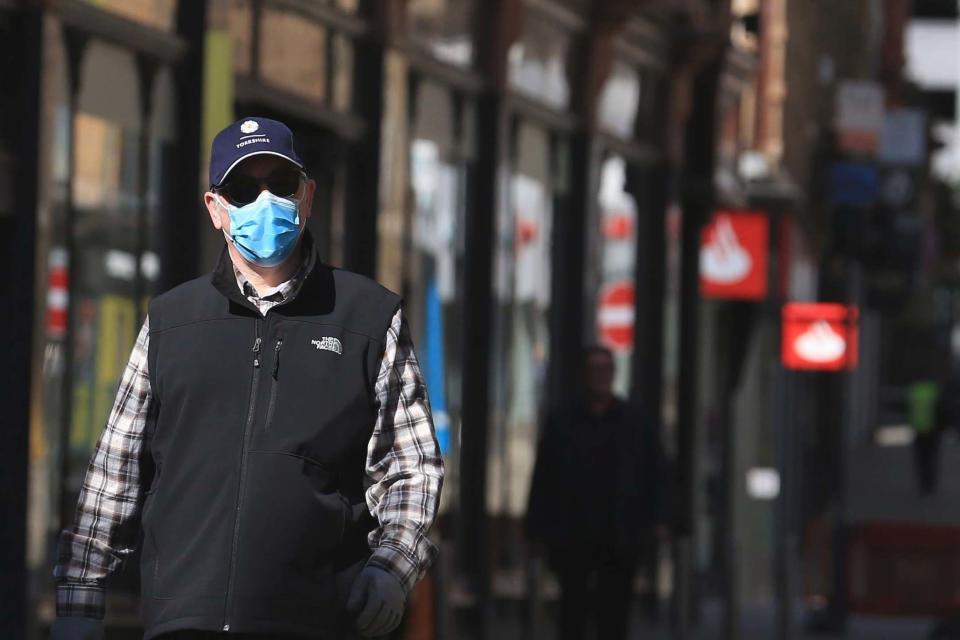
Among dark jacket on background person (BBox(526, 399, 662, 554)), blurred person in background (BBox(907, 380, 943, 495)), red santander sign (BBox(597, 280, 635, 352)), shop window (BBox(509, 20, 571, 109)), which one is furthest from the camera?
blurred person in background (BBox(907, 380, 943, 495))

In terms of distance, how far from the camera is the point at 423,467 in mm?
4562

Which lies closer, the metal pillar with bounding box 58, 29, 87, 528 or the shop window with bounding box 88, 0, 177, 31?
the metal pillar with bounding box 58, 29, 87, 528

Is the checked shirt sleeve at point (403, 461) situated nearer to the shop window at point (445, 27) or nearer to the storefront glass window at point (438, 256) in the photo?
the storefront glass window at point (438, 256)

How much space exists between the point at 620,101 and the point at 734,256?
11.8ft

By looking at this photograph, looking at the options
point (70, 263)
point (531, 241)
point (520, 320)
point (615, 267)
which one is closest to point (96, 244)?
point (70, 263)

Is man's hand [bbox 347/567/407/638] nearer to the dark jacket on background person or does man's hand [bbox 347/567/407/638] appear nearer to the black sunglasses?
the black sunglasses

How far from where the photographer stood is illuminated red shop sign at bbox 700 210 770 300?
20688 mm

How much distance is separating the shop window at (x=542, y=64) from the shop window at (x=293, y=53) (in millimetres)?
3102

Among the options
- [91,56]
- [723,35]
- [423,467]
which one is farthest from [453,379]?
[423,467]

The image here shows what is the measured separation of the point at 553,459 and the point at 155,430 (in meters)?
6.86

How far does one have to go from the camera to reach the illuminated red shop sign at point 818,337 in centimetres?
1795

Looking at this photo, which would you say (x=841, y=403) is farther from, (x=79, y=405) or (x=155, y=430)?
(x=155, y=430)

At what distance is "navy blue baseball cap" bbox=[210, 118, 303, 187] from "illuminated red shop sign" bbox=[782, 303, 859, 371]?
13599mm

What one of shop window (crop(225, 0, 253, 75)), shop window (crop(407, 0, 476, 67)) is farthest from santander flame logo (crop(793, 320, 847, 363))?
shop window (crop(225, 0, 253, 75))
